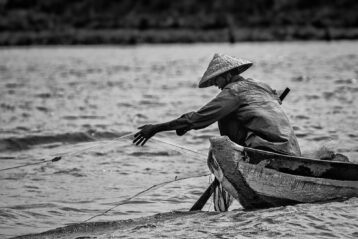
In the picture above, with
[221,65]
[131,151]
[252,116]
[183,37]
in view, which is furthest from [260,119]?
[183,37]

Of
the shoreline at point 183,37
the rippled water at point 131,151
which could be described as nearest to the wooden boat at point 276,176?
the rippled water at point 131,151

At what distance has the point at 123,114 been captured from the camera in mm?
17000

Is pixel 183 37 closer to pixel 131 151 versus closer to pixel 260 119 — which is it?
pixel 131 151

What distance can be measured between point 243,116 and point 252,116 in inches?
4.0

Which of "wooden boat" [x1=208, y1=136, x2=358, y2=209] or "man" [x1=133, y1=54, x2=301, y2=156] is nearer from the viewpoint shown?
"wooden boat" [x1=208, y1=136, x2=358, y2=209]

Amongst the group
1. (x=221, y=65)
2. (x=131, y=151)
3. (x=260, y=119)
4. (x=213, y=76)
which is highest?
(x=221, y=65)

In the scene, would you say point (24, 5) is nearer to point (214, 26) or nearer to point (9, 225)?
point (214, 26)

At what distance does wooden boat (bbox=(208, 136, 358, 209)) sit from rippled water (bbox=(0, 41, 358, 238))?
0.16m

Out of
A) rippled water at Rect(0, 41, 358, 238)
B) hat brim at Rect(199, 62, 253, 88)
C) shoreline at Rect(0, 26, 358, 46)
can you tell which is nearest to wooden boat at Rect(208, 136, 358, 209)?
rippled water at Rect(0, 41, 358, 238)

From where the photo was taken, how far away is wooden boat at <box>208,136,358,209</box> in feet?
23.5

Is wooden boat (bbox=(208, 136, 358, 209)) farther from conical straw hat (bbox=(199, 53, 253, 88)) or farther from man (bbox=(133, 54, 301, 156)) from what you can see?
conical straw hat (bbox=(199, 53, 253, 88))

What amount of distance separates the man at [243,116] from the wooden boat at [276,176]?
242 millimetres

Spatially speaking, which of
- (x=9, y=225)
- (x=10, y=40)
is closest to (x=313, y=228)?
(x=9, y=225)

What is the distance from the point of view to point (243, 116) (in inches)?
292
